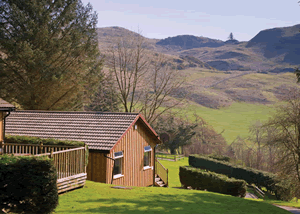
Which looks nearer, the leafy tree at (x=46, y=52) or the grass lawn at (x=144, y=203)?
the grass lawn at (x=144, y=203)

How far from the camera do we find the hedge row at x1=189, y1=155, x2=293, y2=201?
29594 millimetres

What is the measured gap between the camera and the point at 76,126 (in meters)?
18.2

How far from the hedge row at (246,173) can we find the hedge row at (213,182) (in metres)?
9.22

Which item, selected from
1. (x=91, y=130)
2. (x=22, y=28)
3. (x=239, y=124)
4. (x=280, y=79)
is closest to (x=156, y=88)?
(x=22, y=28)

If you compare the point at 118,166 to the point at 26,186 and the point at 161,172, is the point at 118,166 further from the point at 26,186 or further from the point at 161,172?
the point at 26,186

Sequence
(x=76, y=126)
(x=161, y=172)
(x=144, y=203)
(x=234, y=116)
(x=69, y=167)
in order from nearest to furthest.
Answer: (x=144, y=203) → (x=69, y=167) → (x=76, y=126) → (x=161, y=172) → (x=234, y=116)

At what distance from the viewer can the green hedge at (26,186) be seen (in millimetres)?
7956

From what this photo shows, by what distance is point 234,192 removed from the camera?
70.1 ft

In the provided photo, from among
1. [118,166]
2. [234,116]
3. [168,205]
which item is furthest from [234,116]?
[168,205]

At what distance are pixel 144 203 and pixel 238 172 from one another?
91.5 ft

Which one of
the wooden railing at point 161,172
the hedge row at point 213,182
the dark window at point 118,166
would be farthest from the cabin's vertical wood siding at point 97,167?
the hedge row at point 213,182

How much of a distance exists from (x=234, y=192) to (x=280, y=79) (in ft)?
590

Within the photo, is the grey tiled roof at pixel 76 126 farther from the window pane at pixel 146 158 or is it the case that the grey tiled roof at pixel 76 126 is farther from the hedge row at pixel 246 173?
the hedge row at pixel 246 173

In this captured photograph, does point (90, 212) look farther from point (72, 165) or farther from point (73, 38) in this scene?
point (73, 38)
